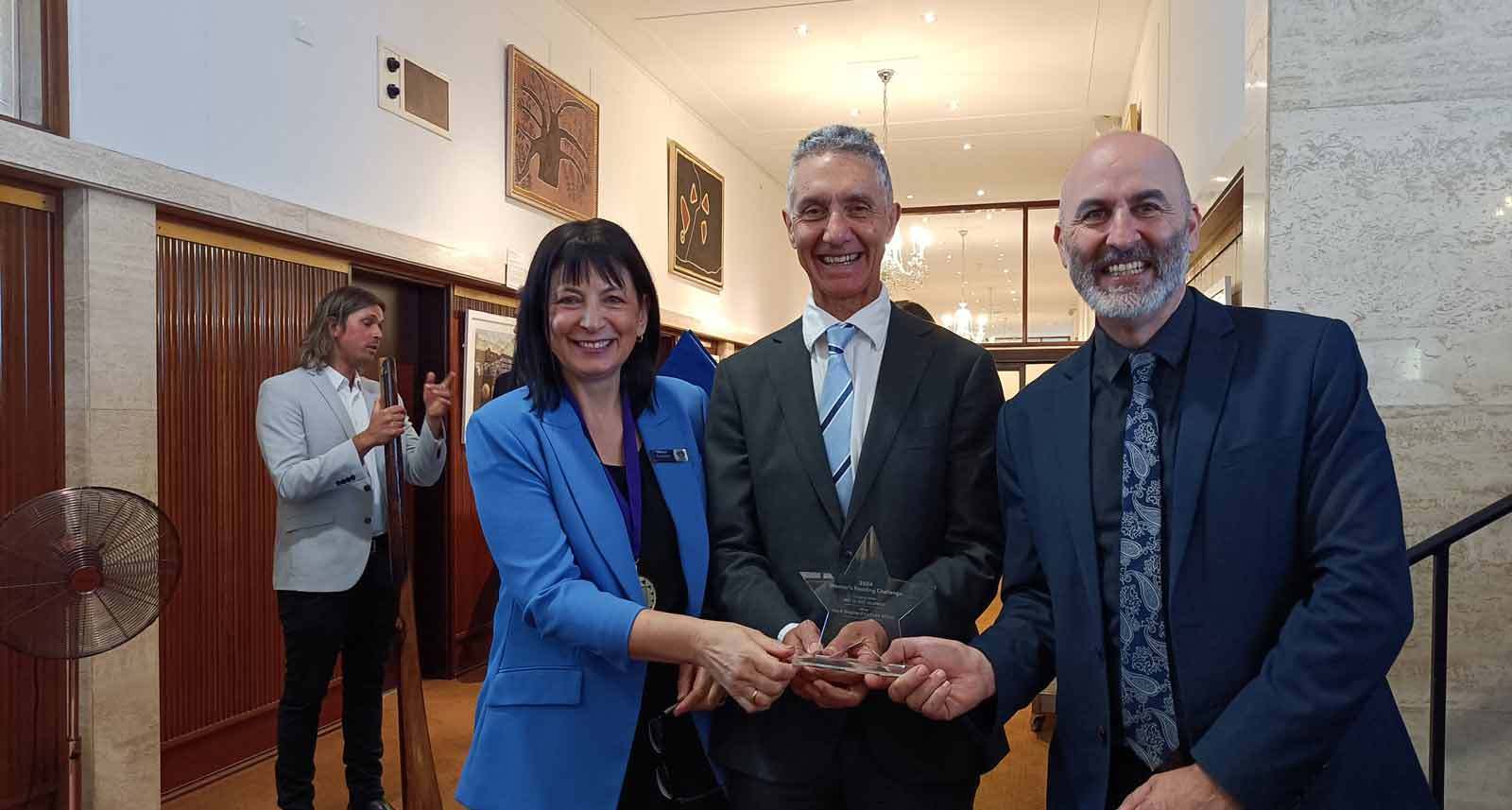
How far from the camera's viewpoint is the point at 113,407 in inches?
147

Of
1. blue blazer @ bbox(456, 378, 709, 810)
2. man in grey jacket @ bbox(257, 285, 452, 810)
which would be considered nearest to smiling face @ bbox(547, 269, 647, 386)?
blue blazer @ bbox(456, 378, 709, 810)

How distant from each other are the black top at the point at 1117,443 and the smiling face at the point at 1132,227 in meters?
0.05

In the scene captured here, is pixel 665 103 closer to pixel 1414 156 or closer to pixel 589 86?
pixel 589 86

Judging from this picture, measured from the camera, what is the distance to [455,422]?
20.1 ft

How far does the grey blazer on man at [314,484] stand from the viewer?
140 inches

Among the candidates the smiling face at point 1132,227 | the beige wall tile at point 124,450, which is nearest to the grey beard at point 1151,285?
the smiling face at point 1132,227

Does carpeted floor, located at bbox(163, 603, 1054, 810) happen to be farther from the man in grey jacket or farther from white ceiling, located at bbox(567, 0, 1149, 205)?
white ceiling, located at bbox(567, 0, 1149, 205)

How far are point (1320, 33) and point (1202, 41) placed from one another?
1871mm

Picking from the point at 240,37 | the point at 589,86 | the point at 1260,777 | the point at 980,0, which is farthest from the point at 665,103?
the point at 1260,777

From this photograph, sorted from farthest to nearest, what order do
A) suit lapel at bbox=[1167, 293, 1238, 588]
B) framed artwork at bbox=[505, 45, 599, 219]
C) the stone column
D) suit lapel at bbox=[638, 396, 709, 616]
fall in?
1. framed artwork at bbox=[505, 45, 599, 219]
2. the stone column
3. suit lapel at bbox=[638, 396, 709, 616]
4. suit lapel at bbox=[1167, 293, 1238, 588]

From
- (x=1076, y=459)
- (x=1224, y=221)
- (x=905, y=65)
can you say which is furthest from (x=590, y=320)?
(x=905, y=65)

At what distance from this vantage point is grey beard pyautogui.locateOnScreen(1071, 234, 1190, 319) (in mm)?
1562

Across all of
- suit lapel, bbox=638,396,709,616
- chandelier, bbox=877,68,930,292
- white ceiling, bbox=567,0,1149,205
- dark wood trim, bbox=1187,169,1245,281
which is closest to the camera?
suit lapel, bbox=638,396,709,616

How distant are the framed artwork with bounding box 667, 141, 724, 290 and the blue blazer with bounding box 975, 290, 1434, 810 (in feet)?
26.4
